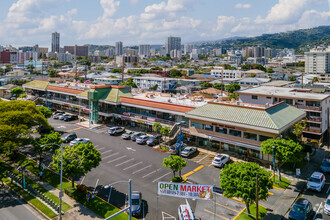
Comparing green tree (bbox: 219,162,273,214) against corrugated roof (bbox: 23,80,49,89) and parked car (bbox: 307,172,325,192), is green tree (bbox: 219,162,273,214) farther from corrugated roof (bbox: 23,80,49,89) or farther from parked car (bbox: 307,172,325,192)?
corrugated roof (bbox: 23,80,49,89)

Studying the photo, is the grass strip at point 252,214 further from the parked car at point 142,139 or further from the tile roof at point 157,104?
the parked car at point 142,139

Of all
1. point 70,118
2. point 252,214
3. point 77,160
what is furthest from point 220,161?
point 70,118

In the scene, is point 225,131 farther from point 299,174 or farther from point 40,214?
point 40,214

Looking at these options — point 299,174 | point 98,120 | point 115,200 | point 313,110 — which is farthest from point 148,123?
point 313,110

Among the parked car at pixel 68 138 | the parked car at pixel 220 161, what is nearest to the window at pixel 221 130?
the parked car at pixel 220 161

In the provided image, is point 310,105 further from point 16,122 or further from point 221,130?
point 16,122

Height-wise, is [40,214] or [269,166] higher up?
[269,166]
